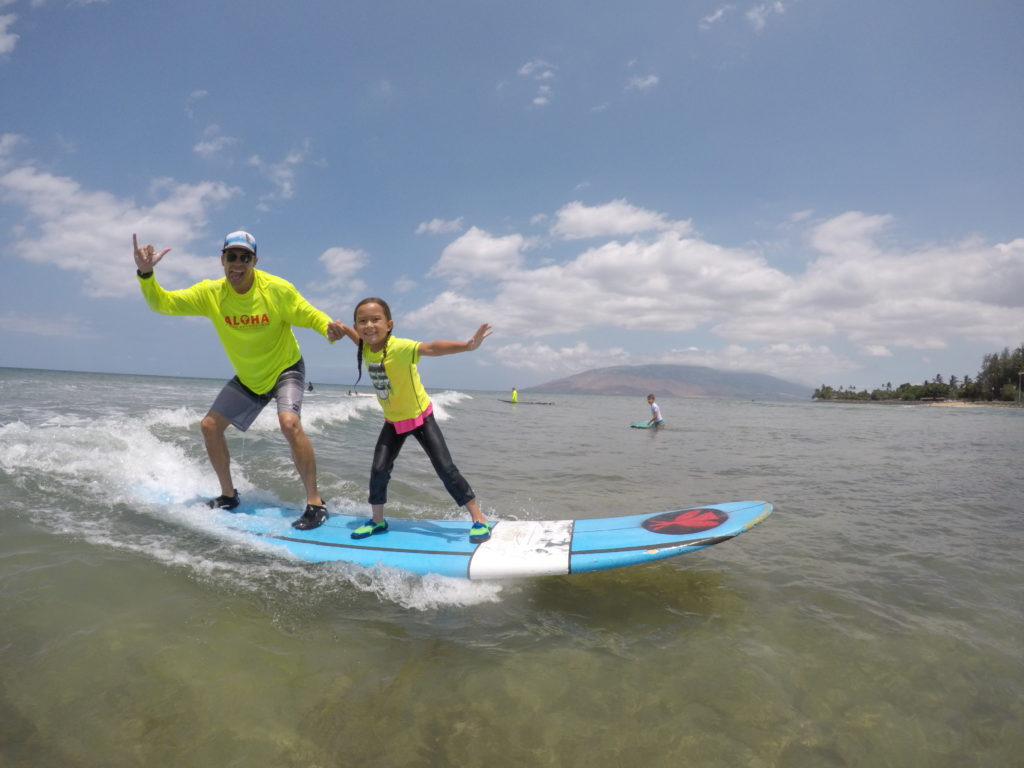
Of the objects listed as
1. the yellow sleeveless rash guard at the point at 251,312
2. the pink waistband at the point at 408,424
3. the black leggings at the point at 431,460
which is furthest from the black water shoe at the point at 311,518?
the yellow sleeveless rash guard at the point at 251,312

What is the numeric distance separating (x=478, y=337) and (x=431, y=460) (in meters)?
1.29

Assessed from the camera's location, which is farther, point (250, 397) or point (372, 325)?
point (250, 397)

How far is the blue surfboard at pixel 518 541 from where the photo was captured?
3812 millimetres

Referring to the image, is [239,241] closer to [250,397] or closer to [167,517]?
[250,397]

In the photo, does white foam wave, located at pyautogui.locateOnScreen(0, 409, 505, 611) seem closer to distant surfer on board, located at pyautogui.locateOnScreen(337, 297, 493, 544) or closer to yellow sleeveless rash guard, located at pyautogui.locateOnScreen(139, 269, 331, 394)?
distant surfer on board, located at pyautogui.locateOnScreen(337, 297, 493, 544)

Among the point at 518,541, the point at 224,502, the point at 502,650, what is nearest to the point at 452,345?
the point at 518,541

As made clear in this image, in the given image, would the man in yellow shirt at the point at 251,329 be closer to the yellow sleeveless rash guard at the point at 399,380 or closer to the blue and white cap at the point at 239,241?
the blue and white cap at the point at 239,241

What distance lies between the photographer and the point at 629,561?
373cm

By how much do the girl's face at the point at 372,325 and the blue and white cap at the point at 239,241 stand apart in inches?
45.7

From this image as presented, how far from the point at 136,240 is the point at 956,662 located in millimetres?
6462

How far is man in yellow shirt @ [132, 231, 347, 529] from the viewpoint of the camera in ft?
14.9

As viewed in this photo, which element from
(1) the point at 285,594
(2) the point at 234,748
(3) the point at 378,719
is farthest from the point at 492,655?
(1) the point at 285,594

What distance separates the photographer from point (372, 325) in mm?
4395

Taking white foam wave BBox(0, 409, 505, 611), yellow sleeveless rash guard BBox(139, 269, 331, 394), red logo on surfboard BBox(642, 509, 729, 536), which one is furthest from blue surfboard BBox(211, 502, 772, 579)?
yellow sleeveless rash guard BBox(139, 269, 331, 394)
